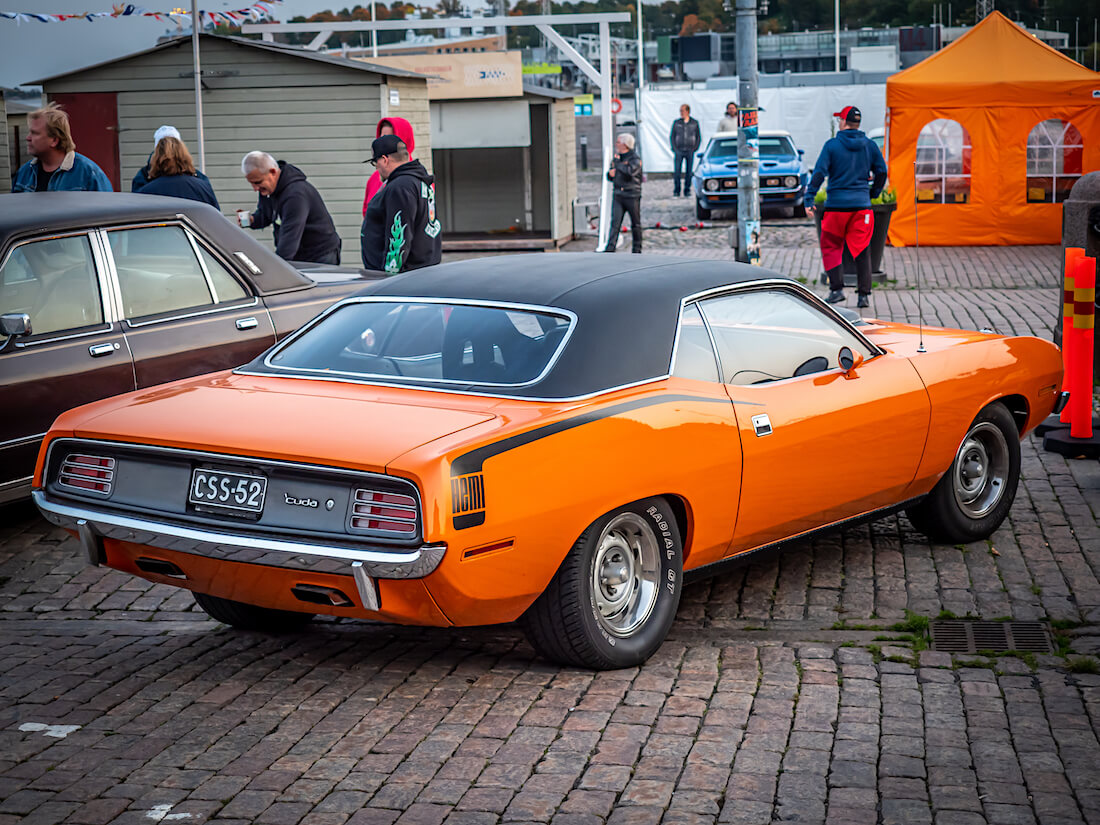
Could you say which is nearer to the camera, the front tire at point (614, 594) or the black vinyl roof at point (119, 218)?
the front tire at point (614, 594)

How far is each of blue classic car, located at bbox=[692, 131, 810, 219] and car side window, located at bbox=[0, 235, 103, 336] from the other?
2012cm

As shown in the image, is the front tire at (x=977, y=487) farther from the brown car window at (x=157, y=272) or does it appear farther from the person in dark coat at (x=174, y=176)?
the person in dark coat at (x=174, y=176)

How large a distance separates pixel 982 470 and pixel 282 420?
11.6 feet

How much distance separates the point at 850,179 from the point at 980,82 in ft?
25.1

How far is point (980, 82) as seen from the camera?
20.4m

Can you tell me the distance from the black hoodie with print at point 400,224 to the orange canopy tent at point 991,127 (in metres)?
12.9

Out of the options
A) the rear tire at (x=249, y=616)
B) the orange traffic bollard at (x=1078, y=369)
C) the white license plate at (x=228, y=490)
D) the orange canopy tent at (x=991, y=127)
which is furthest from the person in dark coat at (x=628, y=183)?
the white license plate at (x=228, y=490)

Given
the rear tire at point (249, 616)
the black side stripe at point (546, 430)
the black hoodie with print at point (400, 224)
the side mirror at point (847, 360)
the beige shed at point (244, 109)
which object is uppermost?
the beige shed at point (244, 109)

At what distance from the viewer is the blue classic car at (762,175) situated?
85.7 feet

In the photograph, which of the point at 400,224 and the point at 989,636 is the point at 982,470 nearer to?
the point at 989,636

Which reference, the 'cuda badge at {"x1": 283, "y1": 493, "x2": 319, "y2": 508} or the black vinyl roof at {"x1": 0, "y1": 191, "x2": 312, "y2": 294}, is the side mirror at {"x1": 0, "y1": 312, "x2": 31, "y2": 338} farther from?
the 'cuda badge at {"x1": 283, "y1": 493, "x2": 319, "y2": 508}

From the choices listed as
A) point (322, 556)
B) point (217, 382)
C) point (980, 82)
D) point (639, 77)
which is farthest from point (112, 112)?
point (639, 77)

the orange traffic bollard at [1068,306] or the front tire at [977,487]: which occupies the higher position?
the orange traffic bollard at [1068,306]

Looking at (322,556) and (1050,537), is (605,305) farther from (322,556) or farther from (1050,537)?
(1050,537)
